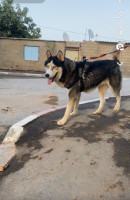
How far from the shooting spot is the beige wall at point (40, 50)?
63.8 feet

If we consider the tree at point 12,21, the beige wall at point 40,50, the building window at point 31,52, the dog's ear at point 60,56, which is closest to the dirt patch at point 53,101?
the dog's ear at point 60,56

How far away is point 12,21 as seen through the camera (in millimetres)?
23422

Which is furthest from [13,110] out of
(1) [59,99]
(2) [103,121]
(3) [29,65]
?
(3) [29,65]

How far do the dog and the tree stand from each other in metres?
20.5

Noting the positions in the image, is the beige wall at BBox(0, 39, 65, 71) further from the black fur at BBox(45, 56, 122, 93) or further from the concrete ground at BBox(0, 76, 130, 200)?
the concrete ground at BBox(0, 76, 130, 200)

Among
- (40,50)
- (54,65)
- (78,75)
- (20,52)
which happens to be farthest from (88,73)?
(20,52)

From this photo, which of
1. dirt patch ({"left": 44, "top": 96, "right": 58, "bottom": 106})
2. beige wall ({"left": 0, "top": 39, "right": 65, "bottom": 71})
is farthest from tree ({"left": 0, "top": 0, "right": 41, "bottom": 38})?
dirt patch ({"left": 44, "top": 96, "right": 58, "bottom": 106})

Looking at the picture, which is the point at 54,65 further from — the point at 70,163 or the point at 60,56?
the point at 70,163

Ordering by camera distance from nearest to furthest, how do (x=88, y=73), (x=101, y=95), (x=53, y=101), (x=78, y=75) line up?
(x=78, y=75) < (x=88, y=73) < (x=101, y=95) < (x=53, y=101)

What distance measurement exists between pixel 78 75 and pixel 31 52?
15829 millimetres

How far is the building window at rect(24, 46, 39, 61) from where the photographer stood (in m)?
19.7

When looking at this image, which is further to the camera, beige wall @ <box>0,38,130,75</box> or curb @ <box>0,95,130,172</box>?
beige wall @ <box>0,38,130,75</box>

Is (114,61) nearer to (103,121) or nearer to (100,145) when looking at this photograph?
(103,121)

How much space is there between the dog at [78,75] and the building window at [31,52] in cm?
1500
